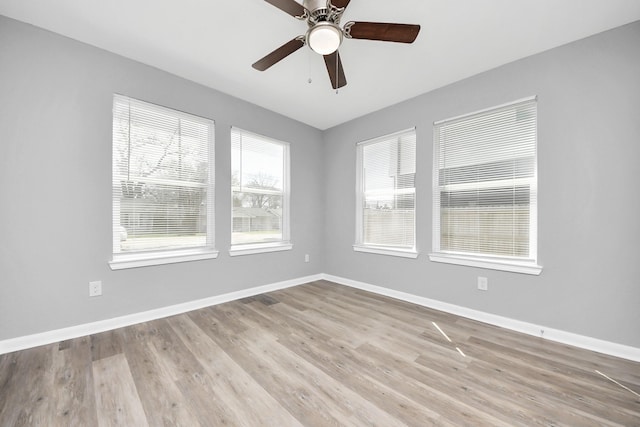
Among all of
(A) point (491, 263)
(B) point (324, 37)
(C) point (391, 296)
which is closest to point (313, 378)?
(C) point (391, 296)

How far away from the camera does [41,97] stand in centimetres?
209

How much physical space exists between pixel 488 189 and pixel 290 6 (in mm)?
2543

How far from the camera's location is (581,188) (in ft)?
7.03

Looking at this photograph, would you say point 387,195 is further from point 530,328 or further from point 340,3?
point 340,3

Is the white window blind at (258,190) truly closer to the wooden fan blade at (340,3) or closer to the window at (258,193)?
the window at (258,193)

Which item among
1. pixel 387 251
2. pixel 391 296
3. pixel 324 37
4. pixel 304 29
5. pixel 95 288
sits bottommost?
pixel 391 296

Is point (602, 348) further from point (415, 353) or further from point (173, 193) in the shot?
point (173, 193)

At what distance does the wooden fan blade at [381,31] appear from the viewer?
161 cm

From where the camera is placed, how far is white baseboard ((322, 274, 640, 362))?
6.46 feet

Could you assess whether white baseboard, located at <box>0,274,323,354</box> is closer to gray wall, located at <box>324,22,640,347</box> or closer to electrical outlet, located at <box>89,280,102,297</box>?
electrical outlet, located at <box>89,280,102,297</box>

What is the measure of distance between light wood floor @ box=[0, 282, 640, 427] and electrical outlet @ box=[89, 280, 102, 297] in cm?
37

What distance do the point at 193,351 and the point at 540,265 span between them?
318 centimetres

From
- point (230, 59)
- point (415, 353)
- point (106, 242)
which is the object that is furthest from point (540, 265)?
point (106, 242)

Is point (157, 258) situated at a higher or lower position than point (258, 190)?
lower
